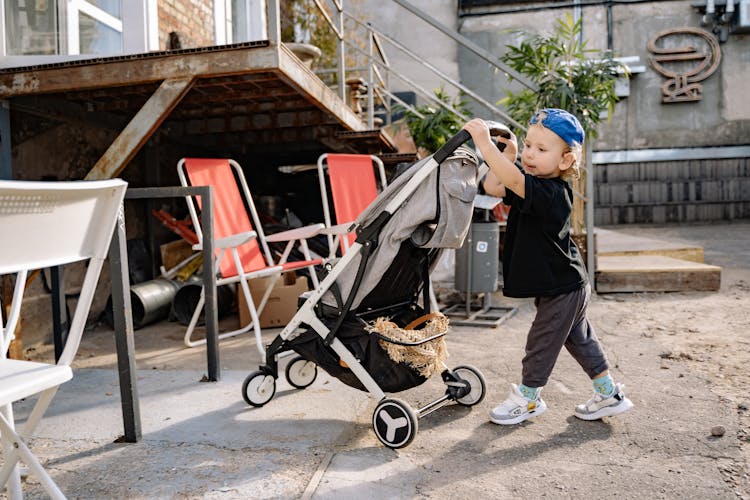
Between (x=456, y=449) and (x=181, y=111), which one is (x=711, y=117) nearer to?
(x=181, y=111)

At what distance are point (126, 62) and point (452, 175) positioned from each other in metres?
2.33

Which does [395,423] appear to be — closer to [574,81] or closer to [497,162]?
[497,162]

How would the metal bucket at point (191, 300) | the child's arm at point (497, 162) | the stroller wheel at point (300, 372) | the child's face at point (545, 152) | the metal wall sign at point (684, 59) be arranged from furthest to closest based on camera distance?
the metal wall sign at point (684, 59) → the metal bucket at point (191, 300) → the stroller wheel at point (300, 372) → the child's face at point (545, 152) → the child's arm at point (497, 162)

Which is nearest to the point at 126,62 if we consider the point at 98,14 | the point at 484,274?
the point at 98,14

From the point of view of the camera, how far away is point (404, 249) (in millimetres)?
2260

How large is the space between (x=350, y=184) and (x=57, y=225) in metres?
3.07

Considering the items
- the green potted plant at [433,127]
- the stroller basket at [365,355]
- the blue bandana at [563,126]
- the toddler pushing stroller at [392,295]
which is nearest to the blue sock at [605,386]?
the toddler pushing stroller at [392,295]

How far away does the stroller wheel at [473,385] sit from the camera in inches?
99.0

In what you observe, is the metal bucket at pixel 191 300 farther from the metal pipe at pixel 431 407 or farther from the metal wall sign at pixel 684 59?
the metal wall sign at pixel 684 59

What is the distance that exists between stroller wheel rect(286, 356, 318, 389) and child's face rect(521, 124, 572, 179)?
1302 millimetres

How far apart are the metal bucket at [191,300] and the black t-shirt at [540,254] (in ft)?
9.59

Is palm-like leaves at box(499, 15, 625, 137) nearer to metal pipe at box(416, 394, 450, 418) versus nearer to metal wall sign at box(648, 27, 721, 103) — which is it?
metal pipe at box(416, 394, 450, 418)

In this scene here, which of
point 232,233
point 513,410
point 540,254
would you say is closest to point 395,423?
point 513,410

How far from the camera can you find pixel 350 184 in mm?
4320
